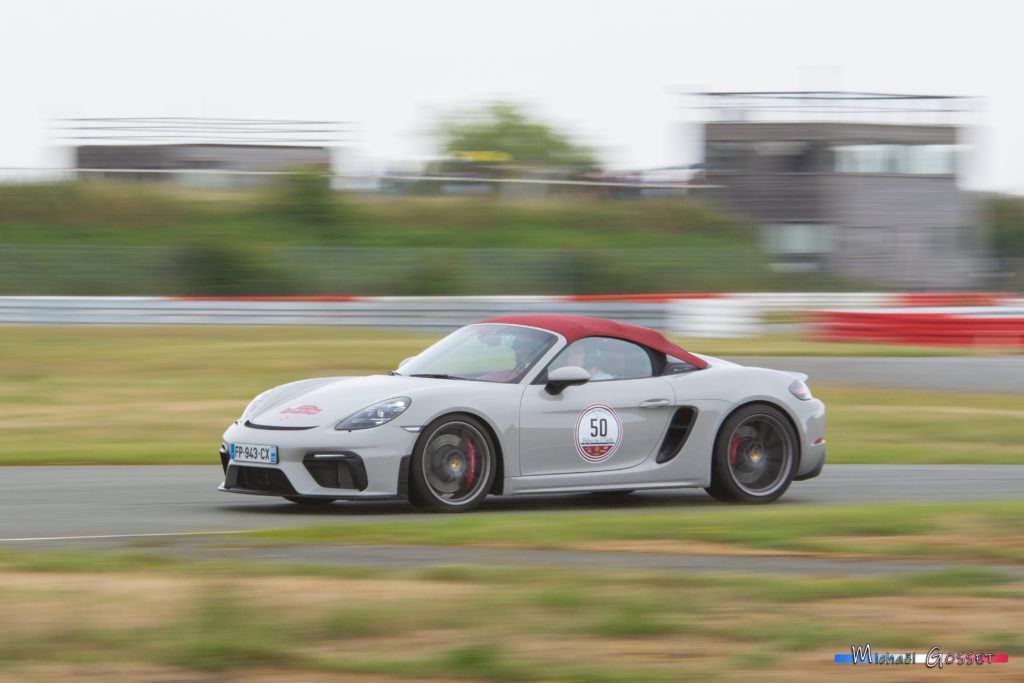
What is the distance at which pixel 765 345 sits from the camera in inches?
861

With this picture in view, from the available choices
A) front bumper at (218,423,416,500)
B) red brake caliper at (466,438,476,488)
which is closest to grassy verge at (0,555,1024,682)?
front bumper at (218,423,416,500)

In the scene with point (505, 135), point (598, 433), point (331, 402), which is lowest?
point (598, 433)

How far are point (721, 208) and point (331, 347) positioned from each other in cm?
2381

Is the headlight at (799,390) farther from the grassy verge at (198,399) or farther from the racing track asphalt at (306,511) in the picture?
the grassy verge at (198,399)

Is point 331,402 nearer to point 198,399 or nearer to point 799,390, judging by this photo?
point 799,390

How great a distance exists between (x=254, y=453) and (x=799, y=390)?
12.5ft

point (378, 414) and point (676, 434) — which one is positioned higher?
point (378, 414)

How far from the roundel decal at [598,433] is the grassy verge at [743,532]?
2.38 feet

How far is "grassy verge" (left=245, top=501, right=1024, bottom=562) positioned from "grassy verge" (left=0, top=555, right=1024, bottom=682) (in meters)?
0.87

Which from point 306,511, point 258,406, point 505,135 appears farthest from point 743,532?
point 505,135

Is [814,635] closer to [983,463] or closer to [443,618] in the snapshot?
[443,618]

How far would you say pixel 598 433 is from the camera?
28.2ft

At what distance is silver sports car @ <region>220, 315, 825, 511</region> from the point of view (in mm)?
7887

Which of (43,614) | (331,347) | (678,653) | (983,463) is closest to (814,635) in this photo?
(678,653)
